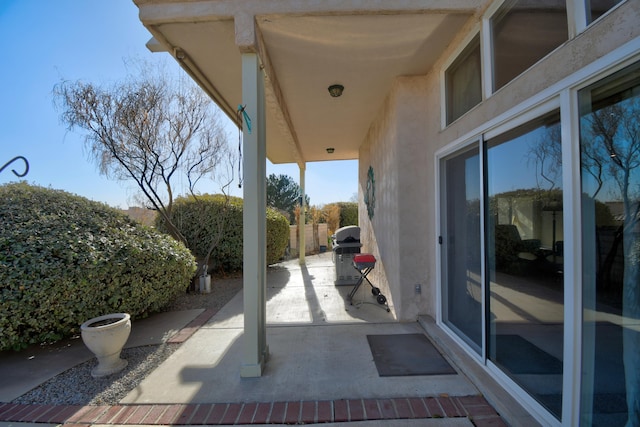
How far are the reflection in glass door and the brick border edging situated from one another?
0.73 metres

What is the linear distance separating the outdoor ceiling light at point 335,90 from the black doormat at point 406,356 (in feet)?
10.4

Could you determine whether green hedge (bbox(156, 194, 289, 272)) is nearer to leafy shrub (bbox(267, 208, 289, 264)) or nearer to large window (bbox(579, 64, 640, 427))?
leafy shrub (bbox(267, 208, 289, 264))

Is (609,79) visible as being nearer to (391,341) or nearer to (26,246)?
(391,341)

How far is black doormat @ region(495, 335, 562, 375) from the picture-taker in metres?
1.93

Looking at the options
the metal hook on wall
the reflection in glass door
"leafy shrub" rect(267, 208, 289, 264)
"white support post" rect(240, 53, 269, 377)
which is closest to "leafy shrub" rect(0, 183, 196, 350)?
the metal hook on wall

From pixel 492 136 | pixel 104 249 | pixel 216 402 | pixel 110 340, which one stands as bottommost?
pixel 216 402

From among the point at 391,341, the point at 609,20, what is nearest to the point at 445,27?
the point at 609,20

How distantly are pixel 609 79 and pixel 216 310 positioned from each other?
4890mm

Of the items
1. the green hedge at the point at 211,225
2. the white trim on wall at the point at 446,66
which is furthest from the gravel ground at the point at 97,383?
the white trim on wall at the point at 446,66

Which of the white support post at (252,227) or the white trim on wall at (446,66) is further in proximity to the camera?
the white trim on wall at (446,66)

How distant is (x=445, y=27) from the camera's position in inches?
112

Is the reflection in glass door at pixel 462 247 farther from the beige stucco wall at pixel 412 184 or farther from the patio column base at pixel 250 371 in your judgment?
the patio column base at pixel 250 371

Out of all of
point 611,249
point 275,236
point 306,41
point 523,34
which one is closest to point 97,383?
point 306,41

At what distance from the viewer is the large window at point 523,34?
1.86 metres
